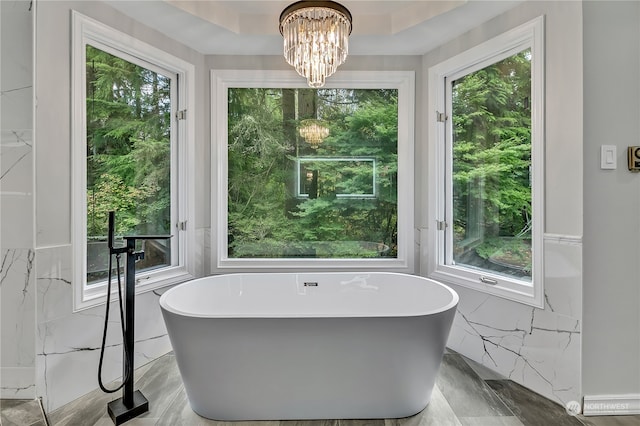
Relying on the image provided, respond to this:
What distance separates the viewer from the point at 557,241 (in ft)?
6.00

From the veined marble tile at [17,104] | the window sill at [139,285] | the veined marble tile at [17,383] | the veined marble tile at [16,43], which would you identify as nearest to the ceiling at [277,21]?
the veined marble tile at [16,43]

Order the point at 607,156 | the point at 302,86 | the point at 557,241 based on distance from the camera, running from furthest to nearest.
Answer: the point at 302,86 → the point at 557,241 → the point at 607,156

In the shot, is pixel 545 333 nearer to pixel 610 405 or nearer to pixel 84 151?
pixel 610 405

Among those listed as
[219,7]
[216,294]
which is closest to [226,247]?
[216,294]

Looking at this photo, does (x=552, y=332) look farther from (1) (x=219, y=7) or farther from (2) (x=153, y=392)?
(1) (x=219, y=7)

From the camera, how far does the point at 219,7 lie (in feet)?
7.29

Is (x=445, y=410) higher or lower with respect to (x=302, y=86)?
lower

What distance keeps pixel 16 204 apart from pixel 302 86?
2.02 meters

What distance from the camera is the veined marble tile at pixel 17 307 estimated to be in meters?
1.26

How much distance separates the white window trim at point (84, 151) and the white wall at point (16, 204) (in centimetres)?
43

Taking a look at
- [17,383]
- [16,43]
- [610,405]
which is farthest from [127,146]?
[610,405]

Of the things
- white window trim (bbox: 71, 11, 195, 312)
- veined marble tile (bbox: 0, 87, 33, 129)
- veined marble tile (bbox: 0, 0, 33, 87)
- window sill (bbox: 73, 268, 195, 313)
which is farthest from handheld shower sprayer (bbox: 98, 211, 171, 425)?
veined marble tile (bbox: 0, 0, 33, 87)

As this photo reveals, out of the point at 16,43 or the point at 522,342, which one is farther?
the point at 522,342

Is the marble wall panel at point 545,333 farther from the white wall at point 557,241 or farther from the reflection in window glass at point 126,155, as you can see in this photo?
the reflection in window glass at point 126,155
